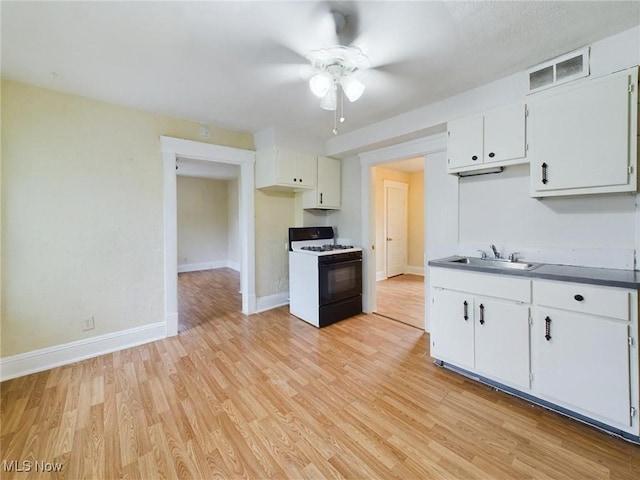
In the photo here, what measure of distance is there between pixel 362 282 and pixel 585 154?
8.77ft

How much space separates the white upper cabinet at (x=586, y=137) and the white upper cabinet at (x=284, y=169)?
2.52 metres

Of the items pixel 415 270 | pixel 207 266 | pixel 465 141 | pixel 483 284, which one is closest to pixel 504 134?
pixel 465 141

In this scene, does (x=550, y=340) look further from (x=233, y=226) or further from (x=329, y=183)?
(x=233, y=226)

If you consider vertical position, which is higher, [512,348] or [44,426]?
[512,348]

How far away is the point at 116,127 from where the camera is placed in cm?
279

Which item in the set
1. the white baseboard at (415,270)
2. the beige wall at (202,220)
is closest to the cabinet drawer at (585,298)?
the white baseboard at (415,270)

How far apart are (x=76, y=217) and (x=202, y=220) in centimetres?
500

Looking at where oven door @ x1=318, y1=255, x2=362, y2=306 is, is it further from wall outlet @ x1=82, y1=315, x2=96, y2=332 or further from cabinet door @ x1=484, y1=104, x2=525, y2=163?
wall outlet @ x1=82, y1=315, x2=96, y2=332

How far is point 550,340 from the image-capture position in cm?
180

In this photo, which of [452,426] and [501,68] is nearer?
[452,426]

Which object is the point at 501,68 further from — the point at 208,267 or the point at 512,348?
the point at 208,267

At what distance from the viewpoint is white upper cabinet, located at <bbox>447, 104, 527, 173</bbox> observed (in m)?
2.13

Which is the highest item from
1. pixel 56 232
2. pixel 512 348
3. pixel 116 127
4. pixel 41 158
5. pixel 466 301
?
pixel 116 127

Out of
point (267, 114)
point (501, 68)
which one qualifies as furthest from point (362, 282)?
point (501, 68)
